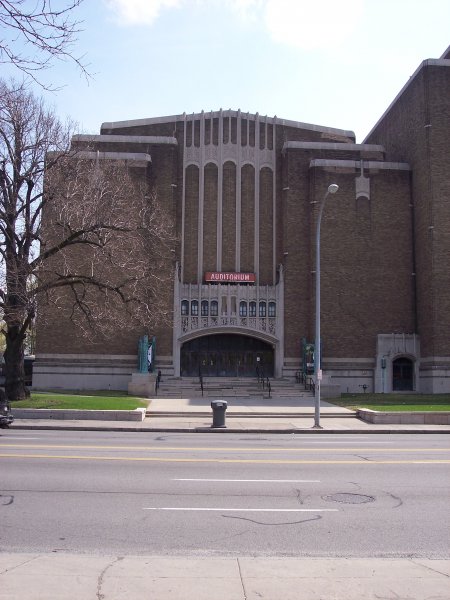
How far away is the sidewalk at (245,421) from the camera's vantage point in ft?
70.4

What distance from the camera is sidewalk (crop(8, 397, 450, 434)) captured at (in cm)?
2147

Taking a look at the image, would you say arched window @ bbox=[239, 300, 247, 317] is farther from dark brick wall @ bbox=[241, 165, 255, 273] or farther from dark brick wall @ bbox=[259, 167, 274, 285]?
dark brick wall @ bbox=[241, 165, 255, 273]

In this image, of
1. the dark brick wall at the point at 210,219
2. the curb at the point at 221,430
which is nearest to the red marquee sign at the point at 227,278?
the dark brick wall at the point at 210,219

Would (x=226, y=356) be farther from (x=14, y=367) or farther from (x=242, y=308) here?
(x=14, y=367)

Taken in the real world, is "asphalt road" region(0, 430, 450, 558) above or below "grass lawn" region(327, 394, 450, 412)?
above

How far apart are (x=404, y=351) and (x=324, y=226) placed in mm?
9796

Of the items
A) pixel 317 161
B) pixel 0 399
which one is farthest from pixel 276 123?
pixel 0 399

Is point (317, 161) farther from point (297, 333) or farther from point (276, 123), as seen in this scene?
point (297, 333)

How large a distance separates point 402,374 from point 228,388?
12.1m

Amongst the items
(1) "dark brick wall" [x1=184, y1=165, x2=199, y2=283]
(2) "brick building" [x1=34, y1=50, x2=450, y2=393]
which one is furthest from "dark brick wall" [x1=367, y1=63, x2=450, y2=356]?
(1) "dark brick wall" [x1=184, y1=165, x2=199, y2=283]

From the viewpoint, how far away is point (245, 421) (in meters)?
25.1

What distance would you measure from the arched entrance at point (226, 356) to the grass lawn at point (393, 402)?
7.70 m

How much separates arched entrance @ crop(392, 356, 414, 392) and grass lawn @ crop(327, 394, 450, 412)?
4690mm

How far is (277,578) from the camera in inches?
215
